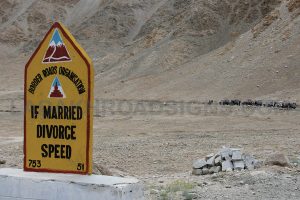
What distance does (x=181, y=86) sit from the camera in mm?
38500

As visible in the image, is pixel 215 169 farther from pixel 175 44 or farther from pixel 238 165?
pixel 175 44

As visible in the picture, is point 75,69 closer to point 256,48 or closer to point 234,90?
point 234,90


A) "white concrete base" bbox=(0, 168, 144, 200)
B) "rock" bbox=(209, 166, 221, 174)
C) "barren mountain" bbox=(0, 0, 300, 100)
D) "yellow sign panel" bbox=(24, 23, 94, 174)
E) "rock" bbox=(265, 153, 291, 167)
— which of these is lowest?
"rock" bbox=(209, 166, 221, 174)

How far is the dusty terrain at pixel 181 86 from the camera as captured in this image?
12.0 m

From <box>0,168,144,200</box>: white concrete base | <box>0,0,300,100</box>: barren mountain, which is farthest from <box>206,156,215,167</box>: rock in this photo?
<box>0,0,300,100</box>: barren mountain

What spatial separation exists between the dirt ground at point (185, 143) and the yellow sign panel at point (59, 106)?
2.26 meters

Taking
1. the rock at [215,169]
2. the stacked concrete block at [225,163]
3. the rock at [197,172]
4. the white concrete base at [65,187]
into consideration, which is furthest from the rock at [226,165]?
the white concrete base at [65,187]

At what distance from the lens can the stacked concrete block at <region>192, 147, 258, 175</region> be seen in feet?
34.5

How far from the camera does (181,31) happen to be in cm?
5191

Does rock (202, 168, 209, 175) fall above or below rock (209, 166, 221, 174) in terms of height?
below

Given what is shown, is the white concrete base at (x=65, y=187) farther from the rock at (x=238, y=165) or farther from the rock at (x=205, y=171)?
the rock at (x=205, y=171)

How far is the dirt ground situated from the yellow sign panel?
2262 mm

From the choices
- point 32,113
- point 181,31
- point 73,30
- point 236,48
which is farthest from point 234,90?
point 73,30

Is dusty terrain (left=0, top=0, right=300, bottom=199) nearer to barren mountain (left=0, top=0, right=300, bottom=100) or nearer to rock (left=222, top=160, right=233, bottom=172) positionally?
barren mountain (left=0, top=0, right=300, bottom=100)
